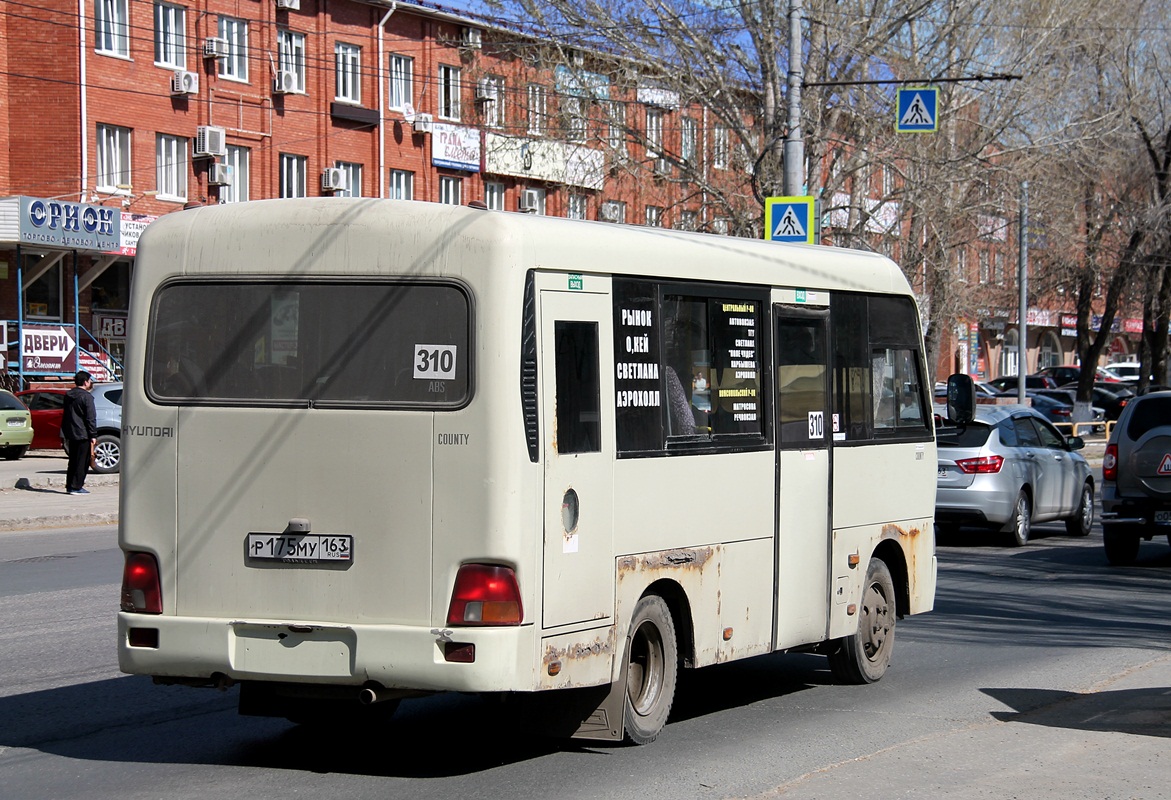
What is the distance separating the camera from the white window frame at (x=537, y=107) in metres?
25.7

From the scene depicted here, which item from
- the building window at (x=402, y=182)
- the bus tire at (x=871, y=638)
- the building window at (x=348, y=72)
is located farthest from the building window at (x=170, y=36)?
the bus tire at (x=871, y=638)

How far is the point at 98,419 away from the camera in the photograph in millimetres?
27562

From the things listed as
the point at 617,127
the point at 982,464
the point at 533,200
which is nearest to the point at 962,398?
the point at 982,464

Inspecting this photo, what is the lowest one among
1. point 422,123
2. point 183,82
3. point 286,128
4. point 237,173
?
point 237,173


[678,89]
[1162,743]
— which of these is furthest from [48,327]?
[1162,743]

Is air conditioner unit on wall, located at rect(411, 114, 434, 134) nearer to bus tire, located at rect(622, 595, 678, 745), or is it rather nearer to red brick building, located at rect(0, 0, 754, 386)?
red brick building, located at rect(0, 0, 754, 386)

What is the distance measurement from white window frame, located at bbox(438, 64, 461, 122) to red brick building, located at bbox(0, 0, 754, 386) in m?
0.08

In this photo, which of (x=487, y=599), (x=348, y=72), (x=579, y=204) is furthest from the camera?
(x=348, y=72)

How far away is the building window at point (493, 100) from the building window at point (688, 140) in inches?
138

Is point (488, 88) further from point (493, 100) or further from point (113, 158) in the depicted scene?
point (113, 158)

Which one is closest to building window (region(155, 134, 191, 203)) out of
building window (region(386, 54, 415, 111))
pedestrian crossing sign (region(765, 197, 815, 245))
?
building window (region(386, 54, 415, 111))

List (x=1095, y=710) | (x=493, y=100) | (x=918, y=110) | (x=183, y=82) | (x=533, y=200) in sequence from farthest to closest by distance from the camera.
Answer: (x=533, y=200) → (x=183, y=82) → (x=493, y=100) → (x=918, y=110) → (x=1095, y=710)

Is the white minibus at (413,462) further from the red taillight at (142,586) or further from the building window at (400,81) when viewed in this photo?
the building window at (400,81)

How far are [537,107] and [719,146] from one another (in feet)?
12.4
